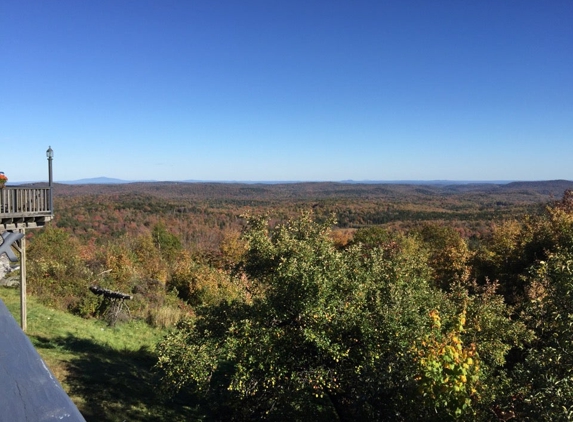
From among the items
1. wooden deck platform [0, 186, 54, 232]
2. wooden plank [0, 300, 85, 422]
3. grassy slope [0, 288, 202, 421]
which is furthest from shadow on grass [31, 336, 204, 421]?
wooden plank [0, 300, 85, 422]

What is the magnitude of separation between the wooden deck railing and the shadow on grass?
4.49 metres

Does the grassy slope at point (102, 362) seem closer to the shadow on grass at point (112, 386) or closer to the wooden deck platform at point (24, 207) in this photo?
the shadow on grass at point (112, 386)

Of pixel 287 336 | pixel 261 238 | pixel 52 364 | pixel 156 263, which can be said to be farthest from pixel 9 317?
pixel 156 263

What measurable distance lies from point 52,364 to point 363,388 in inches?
386

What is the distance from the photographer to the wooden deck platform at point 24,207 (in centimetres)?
1149

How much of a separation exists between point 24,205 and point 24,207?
6 centimetres

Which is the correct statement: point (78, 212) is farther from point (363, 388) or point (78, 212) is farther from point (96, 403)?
point (363, 388)

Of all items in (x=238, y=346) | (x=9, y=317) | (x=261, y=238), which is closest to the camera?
(x=9, y=317)

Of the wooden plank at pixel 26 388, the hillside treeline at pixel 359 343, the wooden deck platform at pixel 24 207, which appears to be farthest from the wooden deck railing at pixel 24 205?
the wooden plank at pixel 26 388

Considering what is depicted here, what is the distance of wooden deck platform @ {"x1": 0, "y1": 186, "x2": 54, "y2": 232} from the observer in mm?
11492

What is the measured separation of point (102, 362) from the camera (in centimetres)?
1350

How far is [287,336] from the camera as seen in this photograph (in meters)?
8.16

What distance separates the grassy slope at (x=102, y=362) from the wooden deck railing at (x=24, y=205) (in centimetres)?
286

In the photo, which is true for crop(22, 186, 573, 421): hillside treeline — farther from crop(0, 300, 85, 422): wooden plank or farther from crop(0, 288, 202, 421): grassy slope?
crop(0, 300, 85, 422): wooden plank
